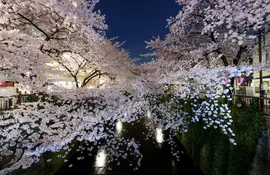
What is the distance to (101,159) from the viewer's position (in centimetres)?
1123

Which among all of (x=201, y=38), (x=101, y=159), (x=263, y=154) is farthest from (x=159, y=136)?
(x=263, y=154)

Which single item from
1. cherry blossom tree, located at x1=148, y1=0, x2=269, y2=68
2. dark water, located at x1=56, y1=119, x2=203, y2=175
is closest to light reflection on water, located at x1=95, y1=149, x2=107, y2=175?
dark water, located at x1=56, y1=119, x2=203, y2=175

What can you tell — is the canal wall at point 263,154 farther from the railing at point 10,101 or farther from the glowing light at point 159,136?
the railing at point 10,101

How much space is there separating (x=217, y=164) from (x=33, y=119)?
8849mm

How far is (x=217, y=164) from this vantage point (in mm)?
7215

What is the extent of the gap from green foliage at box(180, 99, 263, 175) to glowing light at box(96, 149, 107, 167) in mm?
6375

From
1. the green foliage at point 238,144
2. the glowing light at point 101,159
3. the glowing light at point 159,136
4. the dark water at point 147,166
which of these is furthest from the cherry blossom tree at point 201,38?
the glowing light at point 101,159

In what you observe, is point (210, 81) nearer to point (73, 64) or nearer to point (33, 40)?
point (33, 40)

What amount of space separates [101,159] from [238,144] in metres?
8.64

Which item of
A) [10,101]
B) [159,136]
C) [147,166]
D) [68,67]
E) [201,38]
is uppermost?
[201,38]

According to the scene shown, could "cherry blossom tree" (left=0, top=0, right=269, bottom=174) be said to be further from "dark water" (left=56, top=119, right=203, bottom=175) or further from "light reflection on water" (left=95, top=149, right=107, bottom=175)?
"dark water" (left=56, top=119, right=203, bottom=175)

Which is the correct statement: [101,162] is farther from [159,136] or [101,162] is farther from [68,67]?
[68,67]

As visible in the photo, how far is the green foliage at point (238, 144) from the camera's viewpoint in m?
5.63

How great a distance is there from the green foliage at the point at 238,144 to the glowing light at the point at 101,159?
251 inches
